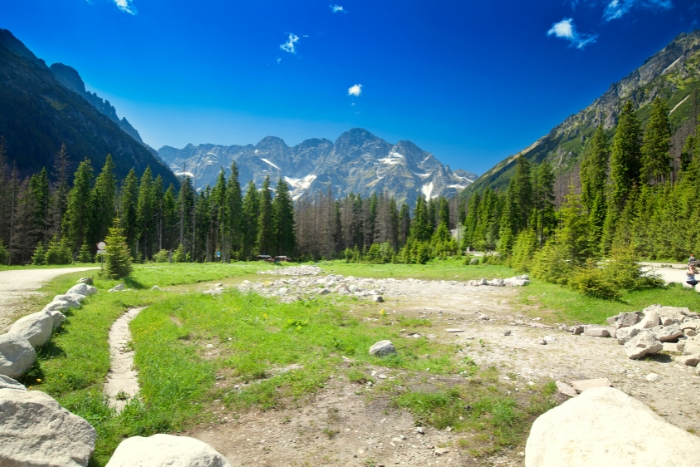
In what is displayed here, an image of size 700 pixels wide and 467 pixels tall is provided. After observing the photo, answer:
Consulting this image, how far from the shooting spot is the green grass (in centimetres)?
1571

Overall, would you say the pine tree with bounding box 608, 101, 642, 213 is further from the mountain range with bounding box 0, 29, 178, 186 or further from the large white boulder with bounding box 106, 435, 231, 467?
the mountain range with bounding box 0, 29, 178, 186

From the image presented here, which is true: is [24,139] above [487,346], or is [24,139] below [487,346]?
above

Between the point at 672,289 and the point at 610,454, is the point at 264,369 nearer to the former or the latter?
the point at 610,454

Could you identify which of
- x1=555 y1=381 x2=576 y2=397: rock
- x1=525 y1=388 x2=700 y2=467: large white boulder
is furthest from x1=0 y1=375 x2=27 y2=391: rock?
x1=555 y1=381 x2=576 y2=397: rock

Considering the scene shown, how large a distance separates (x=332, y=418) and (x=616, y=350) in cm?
965

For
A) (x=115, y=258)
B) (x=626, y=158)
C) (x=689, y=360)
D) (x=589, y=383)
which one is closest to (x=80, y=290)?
(x=115, y=258)

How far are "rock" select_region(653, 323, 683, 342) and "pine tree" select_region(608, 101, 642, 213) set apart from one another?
49972mm

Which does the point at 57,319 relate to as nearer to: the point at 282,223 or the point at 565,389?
the point at 565,389

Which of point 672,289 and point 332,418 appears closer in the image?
point 332,418

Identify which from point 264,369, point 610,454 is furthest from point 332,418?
point 610,454

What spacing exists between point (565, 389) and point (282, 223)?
233 ft

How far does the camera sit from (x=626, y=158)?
53.1m

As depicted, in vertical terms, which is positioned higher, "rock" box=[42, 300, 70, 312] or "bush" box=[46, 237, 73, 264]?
"bush" box=[46, 237, 73, 264]

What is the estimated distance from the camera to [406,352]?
11.1 metres
